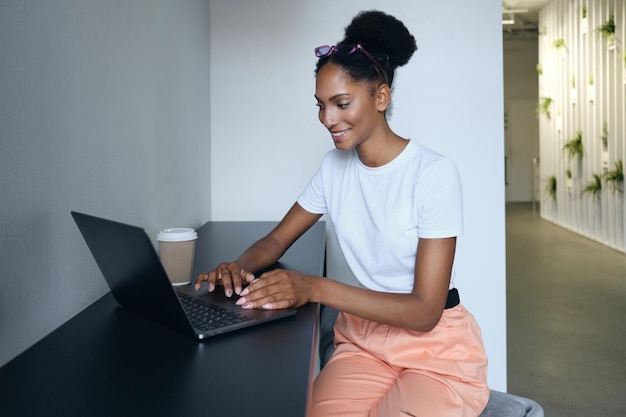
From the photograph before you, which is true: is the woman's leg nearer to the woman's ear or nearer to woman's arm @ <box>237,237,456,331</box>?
woman's arm @ <box>237,237,456,331</box>

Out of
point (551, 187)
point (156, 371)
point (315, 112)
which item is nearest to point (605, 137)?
point (551, 187)

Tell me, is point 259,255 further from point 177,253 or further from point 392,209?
point 392,209

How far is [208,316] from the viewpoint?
45.2 inches

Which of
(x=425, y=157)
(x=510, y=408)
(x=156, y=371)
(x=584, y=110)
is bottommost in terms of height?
(x=510, y=408)

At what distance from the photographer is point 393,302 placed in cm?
131

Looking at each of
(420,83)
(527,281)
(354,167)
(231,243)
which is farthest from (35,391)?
(527,281)

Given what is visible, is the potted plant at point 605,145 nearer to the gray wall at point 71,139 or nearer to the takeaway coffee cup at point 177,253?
A: the gray wall at point 71,139

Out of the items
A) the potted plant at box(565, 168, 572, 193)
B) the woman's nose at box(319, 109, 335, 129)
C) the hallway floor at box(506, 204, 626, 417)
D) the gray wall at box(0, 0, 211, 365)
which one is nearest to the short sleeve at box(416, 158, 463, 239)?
the woman's nose at box(319, 109, 335, 129)

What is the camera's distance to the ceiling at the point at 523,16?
9.43 metres

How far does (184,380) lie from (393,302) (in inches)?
21.6

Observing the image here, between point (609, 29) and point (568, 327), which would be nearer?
point (568, 327)

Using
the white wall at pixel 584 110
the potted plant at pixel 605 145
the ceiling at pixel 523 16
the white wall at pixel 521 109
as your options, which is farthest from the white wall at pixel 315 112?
the white wall at pixel 521 109

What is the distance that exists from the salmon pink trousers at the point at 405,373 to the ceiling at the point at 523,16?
28.5 ft

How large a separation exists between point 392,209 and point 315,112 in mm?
1128
